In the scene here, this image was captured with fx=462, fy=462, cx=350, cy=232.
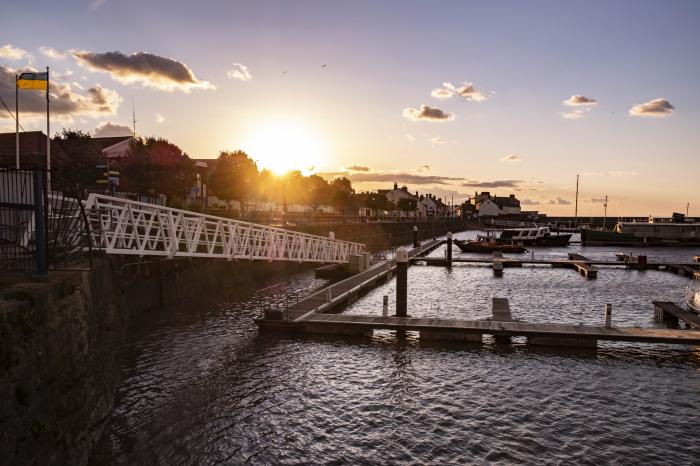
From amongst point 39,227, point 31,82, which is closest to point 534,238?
point 31,82

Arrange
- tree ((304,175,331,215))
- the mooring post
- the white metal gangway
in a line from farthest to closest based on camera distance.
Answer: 1. tree ((304,175,331,215))
2. the white metal gangway
3. the mooring post

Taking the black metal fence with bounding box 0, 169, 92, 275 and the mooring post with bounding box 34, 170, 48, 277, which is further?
the black metal fence with bounding box 0, 169, 92, 275

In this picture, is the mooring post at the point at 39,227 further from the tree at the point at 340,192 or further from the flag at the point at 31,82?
the tree at the point at 340,192

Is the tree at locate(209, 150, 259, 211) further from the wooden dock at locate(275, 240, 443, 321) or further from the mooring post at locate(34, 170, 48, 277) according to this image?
the mooring post at locate(34, 170, 48, 277)

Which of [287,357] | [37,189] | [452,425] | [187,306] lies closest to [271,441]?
[452,425]

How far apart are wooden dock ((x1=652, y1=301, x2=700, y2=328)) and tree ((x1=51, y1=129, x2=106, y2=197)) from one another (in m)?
46.5

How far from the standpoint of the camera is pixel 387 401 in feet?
54.1

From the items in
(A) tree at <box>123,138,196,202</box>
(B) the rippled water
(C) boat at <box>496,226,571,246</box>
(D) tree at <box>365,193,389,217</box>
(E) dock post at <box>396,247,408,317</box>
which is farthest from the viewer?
(D) tree at <box>365,193,389,217</box>

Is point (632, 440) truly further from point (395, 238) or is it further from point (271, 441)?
point (395, 238)

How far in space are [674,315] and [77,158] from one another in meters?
59.9

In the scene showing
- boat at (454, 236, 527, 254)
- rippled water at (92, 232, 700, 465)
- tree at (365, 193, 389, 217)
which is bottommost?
rippled water at (92, 232, 700, 465)

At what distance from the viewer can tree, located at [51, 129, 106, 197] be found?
47.4 metres

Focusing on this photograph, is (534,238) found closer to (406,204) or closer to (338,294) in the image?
(406,204)

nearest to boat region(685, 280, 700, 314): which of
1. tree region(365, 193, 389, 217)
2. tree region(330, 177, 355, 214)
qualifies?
tree region(330, 177, 355, 214)
